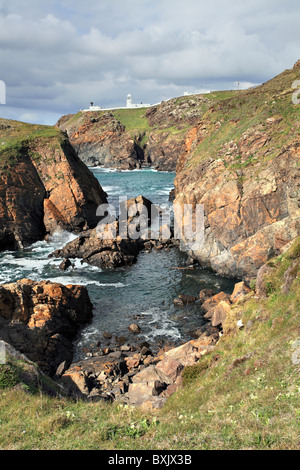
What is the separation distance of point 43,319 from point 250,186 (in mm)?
32819

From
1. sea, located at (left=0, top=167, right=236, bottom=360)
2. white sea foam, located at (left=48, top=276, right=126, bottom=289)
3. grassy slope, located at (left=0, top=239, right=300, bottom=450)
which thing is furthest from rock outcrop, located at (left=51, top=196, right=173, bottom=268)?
grassy slope, located at (left=0, top=239, right=300, bottom=450)

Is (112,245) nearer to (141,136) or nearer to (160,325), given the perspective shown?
(160,325)

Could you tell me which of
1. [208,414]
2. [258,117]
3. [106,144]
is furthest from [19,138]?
[106,144]

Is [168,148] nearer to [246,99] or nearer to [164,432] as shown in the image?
[246,99]

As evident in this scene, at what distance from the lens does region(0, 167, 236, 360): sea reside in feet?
101

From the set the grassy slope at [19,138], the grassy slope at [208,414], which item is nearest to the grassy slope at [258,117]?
the grassy slope at [19,138]

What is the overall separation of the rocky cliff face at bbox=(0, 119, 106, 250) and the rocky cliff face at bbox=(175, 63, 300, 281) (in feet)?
68.4

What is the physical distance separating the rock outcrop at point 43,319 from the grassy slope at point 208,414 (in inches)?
510

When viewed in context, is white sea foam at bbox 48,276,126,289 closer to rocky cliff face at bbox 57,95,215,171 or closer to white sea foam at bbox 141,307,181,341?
white sea foam at bbox 141,307,181,341

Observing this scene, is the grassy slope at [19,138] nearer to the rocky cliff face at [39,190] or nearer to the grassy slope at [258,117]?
the rocky cliff face at [39,190]

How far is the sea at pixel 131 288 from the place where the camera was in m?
30.7

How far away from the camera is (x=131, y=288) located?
40.8 m

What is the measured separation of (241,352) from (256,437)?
8924 mm
